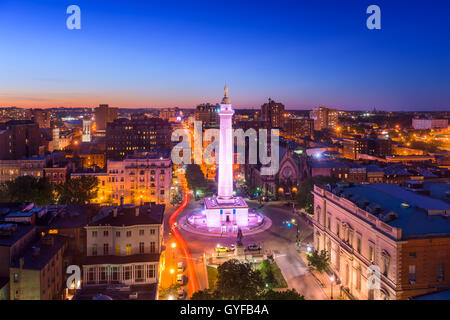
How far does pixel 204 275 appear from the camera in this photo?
4194 cm

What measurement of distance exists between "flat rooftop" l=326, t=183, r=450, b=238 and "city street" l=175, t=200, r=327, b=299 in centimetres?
1050

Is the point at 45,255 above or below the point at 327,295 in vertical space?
above

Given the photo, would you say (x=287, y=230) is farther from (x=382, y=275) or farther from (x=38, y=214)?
(x=38, y=214)

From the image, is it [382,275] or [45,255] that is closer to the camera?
[382,275]

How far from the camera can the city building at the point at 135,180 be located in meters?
76.4

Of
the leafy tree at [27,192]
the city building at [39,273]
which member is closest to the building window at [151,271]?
the city building at [39,273]

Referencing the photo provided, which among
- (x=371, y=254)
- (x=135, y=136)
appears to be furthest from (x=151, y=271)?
(x=135, y=136)

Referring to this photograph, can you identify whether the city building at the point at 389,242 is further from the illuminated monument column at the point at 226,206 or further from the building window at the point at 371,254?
the illuminated monument column at the point at 226,206

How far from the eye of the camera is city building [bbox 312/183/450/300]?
29.7 m

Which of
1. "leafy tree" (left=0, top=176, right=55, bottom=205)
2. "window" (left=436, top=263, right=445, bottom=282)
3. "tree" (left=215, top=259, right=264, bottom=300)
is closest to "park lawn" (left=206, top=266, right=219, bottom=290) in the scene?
"tree" (left=215, top=259, right=264, bottom=300)

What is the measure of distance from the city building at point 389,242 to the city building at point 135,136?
88.7 meters

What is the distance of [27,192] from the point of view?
205 ft
